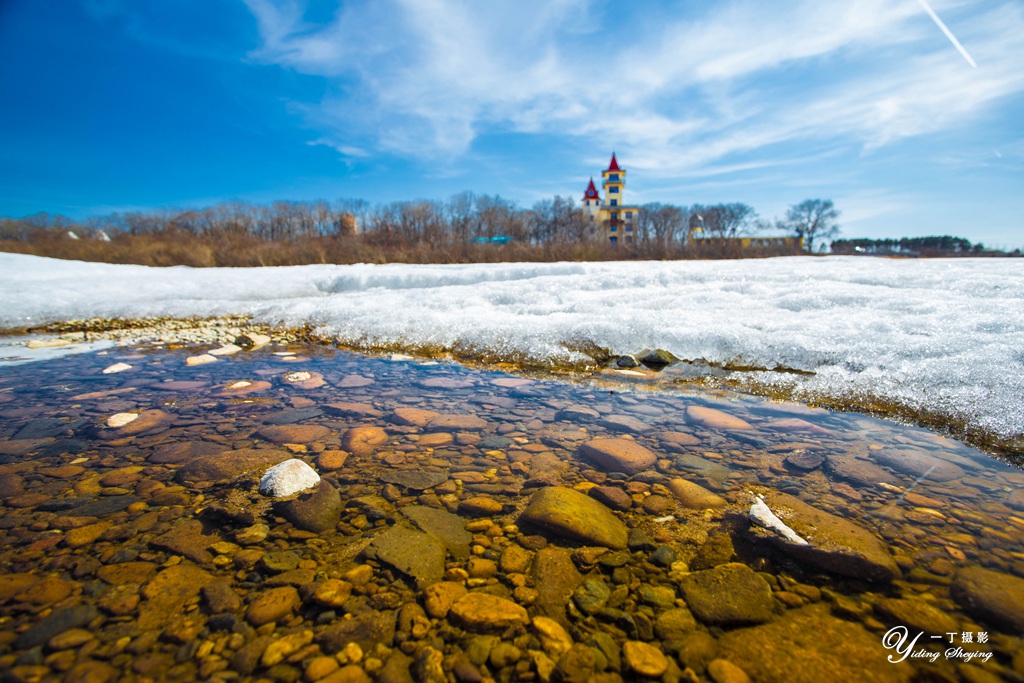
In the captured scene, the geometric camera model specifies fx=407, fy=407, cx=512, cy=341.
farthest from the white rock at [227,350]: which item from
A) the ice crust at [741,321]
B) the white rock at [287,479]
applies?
the white rock at [287,479]

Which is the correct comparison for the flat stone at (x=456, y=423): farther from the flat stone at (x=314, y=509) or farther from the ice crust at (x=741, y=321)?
the ice crust at (x=741, y=321)

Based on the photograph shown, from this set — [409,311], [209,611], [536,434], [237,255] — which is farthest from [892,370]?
[237,255]

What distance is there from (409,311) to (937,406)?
4.20m

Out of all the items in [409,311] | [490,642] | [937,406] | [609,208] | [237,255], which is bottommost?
[490,642]

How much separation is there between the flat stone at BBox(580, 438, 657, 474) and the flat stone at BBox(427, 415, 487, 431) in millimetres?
553

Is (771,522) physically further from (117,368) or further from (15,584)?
(117,368)

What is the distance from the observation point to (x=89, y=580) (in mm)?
980

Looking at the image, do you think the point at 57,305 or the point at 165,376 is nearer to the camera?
the point at 165,376

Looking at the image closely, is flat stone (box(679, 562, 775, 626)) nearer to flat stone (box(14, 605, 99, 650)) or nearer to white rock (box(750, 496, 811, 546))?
white rock (box(750, 496, 811, 546))

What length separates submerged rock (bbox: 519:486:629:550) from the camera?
1.18 meters

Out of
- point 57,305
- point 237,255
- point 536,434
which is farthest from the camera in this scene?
point 237,255

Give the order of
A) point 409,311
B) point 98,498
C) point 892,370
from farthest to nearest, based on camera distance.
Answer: point 409,311 → point 892,370 → point 98,498

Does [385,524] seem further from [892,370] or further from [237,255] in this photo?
[237,255]

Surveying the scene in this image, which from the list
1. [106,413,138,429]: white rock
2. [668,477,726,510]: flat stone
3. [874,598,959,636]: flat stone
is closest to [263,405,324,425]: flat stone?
[106,413,138,429]: white rock
